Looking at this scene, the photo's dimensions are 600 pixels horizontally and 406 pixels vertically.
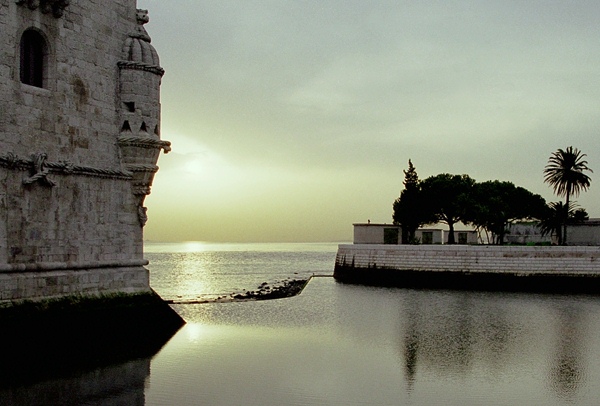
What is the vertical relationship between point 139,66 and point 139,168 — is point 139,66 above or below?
above

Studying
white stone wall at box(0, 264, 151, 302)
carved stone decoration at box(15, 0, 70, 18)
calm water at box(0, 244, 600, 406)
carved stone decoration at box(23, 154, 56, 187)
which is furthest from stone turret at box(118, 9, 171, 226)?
calm water at box(0, 244, 600, 406)

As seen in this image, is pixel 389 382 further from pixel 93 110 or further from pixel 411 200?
pixel 411 200

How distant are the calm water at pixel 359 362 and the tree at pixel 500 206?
109ft

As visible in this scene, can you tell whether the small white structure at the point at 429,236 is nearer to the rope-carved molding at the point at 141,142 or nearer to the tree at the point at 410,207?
the tree at the point at 410,207

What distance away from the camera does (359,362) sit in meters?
17.1

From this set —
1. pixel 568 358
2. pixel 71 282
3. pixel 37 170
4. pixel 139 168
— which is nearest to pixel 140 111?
pixel 139 168

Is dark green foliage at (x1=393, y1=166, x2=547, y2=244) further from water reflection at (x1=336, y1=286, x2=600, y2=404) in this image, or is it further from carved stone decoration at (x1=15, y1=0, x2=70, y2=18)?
carved stone decoration at (x1=15, y1=0, x2=70, y2=18)

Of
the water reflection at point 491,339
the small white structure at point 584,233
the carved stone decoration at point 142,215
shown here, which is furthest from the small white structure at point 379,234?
the carved stone decoration at point 142,215

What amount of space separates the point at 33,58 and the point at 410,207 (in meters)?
51.1

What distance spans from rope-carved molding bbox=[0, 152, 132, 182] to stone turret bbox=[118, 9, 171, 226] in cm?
77

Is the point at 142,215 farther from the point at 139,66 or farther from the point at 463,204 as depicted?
the point at 463,204

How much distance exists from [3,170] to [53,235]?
2.18m

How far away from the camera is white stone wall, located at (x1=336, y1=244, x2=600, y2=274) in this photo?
38.0 meters

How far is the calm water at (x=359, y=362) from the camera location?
13.5 metres
